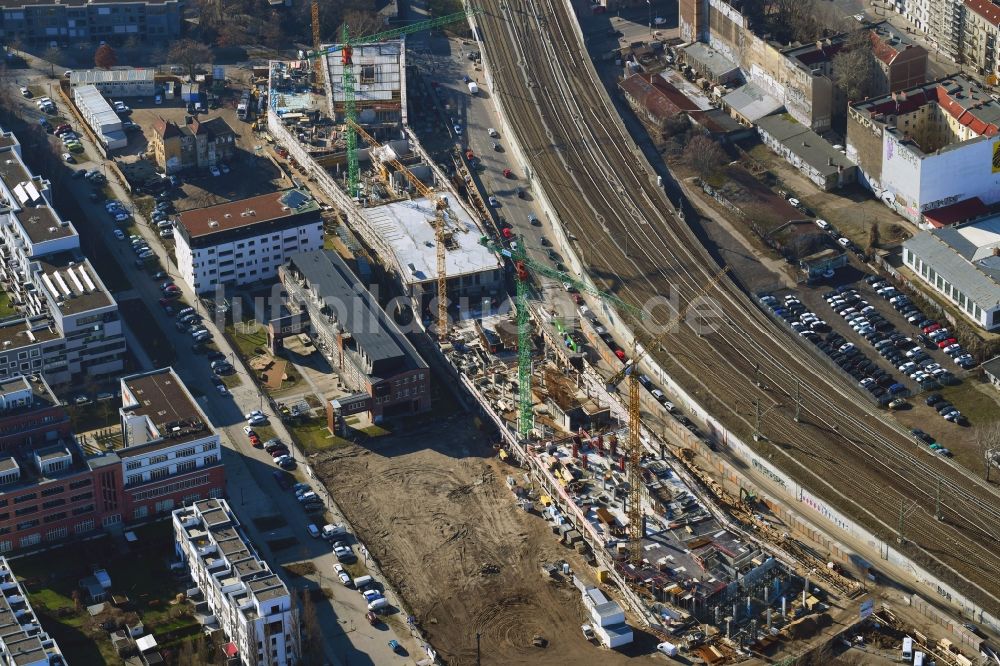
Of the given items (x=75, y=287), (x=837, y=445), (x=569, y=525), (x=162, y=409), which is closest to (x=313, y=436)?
(x=162, y=409)

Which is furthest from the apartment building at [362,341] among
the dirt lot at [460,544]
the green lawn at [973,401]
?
the green lawn at [973,401]

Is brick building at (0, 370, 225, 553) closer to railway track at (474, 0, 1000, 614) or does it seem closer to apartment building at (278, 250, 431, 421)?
apartment building at (278, 250, 431, 421)

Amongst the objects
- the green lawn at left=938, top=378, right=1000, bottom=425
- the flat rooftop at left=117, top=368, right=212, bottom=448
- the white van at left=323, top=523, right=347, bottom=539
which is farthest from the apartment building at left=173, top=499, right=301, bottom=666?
the green lawn at left=938, top=378, right=1000, bottom=425

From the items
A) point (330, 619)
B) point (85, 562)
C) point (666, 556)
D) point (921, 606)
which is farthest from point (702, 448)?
point (85, 562)

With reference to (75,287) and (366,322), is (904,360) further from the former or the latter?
(75,287)

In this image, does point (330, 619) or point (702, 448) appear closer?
point (330, 619)

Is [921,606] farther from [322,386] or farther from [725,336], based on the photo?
[322,386]

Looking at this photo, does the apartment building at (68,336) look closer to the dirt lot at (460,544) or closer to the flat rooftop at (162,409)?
the flat rooftop at (162,409)
